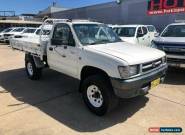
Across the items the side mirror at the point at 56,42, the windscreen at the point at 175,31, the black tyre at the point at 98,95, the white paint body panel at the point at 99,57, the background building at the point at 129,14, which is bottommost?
the black tyre at the point at 98,95

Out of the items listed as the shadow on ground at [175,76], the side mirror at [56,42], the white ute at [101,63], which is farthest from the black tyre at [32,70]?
the shadow on ground at [175,76]

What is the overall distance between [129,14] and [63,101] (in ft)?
67.9

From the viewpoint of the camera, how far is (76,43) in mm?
5148

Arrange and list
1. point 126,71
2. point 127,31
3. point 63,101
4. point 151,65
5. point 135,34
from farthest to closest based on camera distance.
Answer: point 127,31
point 135,34
point 63,101
point 151,65
point 126,71

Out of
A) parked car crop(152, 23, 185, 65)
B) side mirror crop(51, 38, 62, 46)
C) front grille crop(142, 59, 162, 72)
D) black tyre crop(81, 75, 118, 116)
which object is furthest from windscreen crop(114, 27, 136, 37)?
black tyre crop(81, 75, 118, 116)

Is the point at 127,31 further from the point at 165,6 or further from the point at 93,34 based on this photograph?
the point at 165,6

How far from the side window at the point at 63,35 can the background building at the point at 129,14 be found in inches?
629

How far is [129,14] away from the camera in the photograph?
80.9 feet

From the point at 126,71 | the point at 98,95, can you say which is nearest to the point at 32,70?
the point at 98,95

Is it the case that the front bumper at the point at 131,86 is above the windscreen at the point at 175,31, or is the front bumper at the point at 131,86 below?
below

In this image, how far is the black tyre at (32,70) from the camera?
24.2ft

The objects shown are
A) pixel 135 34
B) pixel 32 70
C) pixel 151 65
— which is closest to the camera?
pixel 151 65

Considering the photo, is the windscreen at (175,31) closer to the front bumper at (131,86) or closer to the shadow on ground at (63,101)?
the shadow on ground at (63,101)

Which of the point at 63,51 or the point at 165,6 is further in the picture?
the point at 165,6
